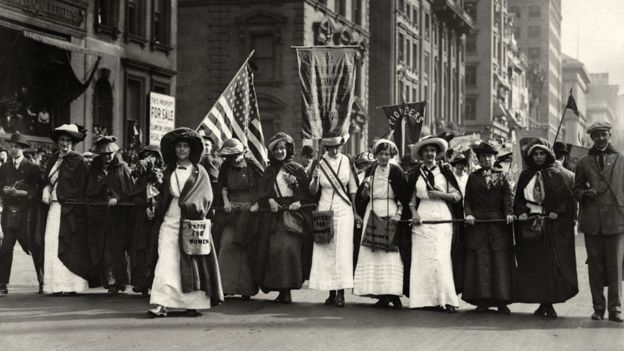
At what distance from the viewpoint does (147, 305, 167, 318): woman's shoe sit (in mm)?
9594

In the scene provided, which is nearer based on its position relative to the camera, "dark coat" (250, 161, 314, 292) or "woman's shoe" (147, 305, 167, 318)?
"woman's shoe" (147, 305, 167, 318)

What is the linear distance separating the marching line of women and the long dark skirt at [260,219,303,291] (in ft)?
0.05

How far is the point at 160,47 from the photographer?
3042 centimetres

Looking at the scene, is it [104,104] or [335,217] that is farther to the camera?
[104,104]

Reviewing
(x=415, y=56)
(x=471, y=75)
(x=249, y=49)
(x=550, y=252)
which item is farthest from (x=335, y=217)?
(x=471, y=75)

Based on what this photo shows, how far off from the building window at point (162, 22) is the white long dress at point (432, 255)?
21.2 meters

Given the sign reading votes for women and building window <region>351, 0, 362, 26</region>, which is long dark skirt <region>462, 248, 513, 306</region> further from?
building window <region>351, 0, 362, 26</region>

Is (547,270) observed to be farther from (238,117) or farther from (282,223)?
(238,117)

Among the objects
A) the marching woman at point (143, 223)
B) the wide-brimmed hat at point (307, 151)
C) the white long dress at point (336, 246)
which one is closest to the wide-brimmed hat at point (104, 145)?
the marching woman at point (143, 223)

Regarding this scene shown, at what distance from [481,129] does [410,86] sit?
84.1 ft

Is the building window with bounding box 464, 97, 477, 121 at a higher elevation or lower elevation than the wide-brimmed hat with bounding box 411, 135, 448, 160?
higher

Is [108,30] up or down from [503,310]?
up

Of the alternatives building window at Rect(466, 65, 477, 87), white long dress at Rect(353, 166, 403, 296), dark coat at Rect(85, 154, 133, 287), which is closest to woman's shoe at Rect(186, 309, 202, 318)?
white long dress at Rect(353, 166, 403, 296)

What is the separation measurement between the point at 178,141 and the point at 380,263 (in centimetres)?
282
